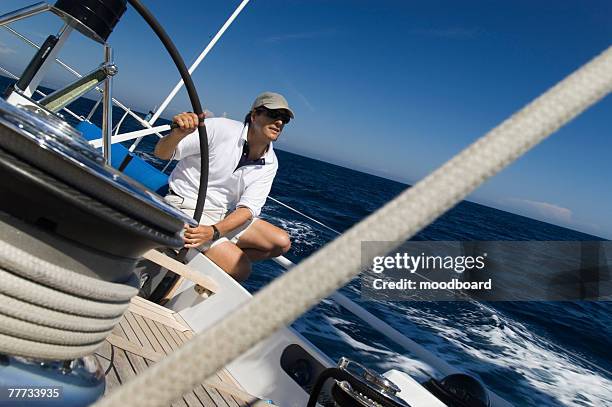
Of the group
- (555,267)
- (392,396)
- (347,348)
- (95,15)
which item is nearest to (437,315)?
(347,348)

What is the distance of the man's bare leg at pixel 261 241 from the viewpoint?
2.06 metres

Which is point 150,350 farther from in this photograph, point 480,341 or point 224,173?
point 480,341

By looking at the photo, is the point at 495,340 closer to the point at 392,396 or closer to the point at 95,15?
the point at 392,396

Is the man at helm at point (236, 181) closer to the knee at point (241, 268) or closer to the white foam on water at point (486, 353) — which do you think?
the knee at point (241, 268)

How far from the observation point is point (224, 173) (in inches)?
79.0

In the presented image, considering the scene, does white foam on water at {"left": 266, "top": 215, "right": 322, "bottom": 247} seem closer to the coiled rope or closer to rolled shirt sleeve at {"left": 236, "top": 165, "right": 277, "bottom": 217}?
rolled shirt sleeve at {"left": 236, "top": 165, "right": 277, "bottom": 217}

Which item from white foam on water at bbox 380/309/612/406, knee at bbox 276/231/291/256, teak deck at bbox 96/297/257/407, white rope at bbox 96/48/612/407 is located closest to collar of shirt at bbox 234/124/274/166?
knee at bbox 276/231/291/256

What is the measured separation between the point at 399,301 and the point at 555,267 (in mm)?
9481

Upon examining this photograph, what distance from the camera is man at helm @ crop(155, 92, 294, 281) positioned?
1922 millimetres

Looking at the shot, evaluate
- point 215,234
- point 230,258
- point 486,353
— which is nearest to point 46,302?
point 215,234

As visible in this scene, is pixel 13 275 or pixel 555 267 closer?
pixel 13 275

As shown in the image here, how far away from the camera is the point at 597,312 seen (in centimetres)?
962

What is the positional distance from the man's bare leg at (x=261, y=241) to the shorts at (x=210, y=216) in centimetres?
3

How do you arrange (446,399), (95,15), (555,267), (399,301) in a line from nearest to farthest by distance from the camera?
(95,15) → (446,399) → (399,301) → (555,267)
